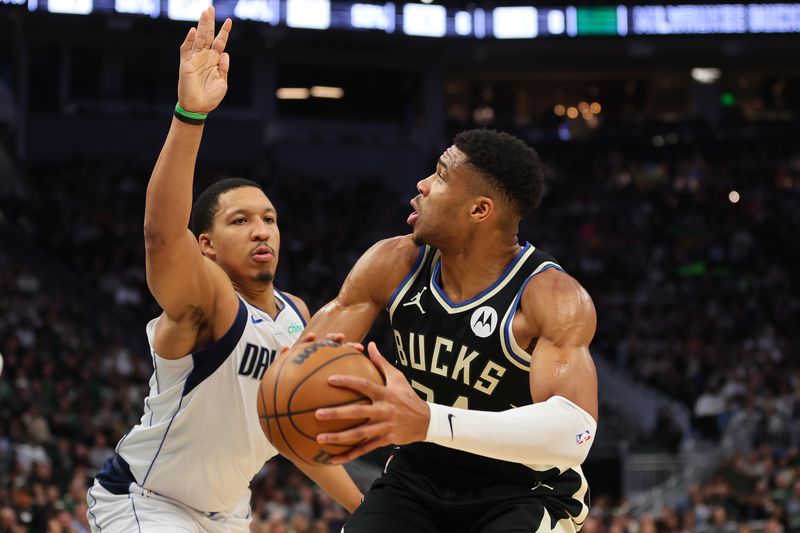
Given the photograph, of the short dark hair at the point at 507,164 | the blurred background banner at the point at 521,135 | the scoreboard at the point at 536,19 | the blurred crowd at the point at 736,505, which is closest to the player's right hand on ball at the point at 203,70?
the short dark hair at the point at 507,164

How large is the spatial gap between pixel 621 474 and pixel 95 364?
918 cm

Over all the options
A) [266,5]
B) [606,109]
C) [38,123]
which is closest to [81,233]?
[38,123]

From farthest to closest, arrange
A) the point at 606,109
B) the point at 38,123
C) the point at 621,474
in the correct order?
the point at 606,109 → the point at 38,123 → the point at 621,474

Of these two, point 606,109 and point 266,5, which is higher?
point 266,5

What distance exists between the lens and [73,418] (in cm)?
1386

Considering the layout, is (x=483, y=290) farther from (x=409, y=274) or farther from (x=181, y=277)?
(x=181, y=277)

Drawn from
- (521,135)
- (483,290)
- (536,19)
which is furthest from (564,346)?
(521,135)

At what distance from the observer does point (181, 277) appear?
3.78m

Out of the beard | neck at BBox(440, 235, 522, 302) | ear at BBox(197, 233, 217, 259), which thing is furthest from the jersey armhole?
ear at BBox(197, 233, 217, 259)

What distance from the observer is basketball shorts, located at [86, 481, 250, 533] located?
407 centimetres

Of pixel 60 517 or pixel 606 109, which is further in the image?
pixel 606 109

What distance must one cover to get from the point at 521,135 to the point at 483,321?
23.7 m

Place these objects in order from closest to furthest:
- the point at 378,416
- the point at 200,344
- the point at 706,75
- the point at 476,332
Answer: the point at 378,416 → the point at 476,332 → the point at 200,344 → the point at 706,75

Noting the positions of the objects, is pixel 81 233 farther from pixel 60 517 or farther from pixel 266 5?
pixel 60 517
